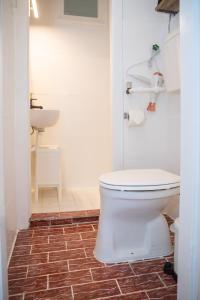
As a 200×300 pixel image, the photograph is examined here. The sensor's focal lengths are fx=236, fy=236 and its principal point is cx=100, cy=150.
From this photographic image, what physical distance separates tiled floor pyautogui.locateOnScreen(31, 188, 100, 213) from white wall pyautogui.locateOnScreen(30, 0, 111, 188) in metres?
0.20

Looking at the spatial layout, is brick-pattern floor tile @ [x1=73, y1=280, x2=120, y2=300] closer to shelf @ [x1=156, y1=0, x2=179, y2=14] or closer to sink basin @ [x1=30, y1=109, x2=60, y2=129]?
sink basin @ [x1=30, y1=109, x2=60, y2=129]

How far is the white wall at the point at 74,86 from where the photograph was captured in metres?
2.66

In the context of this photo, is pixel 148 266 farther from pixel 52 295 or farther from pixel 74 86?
pixel 74 86

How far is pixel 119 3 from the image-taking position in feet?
5.96

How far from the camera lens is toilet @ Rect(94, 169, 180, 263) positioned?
1.26 m

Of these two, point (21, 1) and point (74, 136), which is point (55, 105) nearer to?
point (74, 136)

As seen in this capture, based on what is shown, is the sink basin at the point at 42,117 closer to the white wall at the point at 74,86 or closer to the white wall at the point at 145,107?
the white wall at the point at 74,86

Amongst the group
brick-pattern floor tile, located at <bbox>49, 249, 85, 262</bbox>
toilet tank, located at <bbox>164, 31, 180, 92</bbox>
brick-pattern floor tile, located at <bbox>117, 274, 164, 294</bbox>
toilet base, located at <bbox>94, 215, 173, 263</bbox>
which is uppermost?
toilet tank, located at <bbox>164, 31, 180, 92</bbox>

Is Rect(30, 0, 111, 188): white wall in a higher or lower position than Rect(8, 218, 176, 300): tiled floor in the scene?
higher

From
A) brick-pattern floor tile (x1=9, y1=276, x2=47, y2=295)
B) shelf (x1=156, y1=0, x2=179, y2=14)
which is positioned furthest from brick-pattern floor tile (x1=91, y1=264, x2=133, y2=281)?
shelf (x1=156, y1=0, x2=179, y2=14)

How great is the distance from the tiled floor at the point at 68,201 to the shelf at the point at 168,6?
174 centimetres

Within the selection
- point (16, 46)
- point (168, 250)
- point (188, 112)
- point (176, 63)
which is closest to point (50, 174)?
point (16, 46)

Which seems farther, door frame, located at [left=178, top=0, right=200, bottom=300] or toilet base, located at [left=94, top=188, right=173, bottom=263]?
toilet base, located at [left=94, top=188, right=173, bottom=263]

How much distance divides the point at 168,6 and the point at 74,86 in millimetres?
1332
